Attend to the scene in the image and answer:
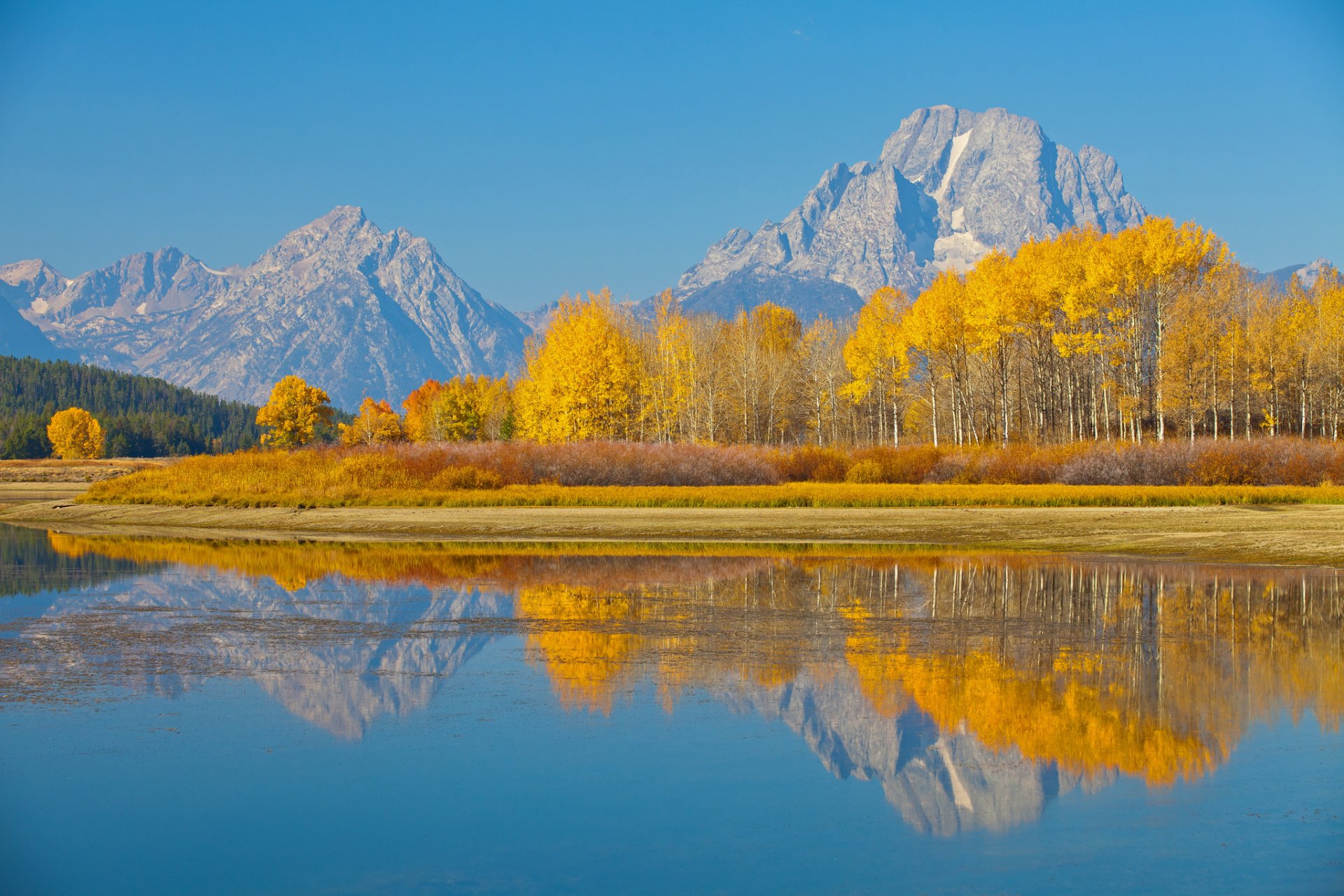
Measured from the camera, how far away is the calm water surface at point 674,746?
689cm

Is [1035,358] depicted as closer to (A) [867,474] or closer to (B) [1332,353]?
(B) [1332,353]

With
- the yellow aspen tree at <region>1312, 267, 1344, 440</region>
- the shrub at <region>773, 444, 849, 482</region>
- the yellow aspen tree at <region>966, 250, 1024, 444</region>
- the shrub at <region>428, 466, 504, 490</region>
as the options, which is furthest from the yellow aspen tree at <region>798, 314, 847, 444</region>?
the shrub at <region>428, 466, 504, 490</region>

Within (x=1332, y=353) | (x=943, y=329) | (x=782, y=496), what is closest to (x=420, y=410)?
(x=943, y=329)

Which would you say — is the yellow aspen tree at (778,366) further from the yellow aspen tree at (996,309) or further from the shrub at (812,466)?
the shrub at (812,466)

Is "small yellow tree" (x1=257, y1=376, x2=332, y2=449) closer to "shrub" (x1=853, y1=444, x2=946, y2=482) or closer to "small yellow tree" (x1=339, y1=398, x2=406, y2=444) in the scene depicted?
"small yellow tree" (x1=339, y1=398, x2=406, y2=444)

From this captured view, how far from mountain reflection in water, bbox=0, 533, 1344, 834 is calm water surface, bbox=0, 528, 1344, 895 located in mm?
61

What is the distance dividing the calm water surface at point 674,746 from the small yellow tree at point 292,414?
111598 millimetres

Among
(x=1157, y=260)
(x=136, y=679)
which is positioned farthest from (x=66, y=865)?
(x=1157, y=260)

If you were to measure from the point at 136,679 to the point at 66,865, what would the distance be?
5239 mm

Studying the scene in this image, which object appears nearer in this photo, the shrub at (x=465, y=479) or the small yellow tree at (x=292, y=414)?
the shrub at (x=465, y=479)

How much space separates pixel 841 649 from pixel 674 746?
4.57 meters

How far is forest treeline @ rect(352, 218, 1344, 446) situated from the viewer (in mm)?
56031

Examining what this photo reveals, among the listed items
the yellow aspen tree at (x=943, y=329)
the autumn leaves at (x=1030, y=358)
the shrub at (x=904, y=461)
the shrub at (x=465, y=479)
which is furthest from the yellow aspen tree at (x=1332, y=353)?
the shrub at (x=465, y=479)

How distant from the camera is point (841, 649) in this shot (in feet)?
43.7
